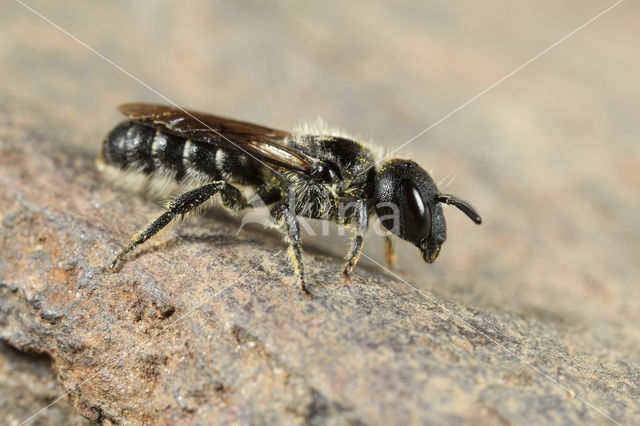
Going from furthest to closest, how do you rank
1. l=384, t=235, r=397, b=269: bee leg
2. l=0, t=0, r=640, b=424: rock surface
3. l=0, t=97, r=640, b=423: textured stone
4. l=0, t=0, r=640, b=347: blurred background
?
l=0, t=0, r=640, b=347: blurred background → l=384, t=235, r=397, b=269: bee leg → l=0, t=0, r=640, b=424: rock surface → l=0, t=97, r=640, b=423: textured stone

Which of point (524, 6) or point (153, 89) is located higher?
point (524, 6)

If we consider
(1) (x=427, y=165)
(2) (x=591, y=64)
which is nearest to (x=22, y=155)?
(1) (x=427, y=165)

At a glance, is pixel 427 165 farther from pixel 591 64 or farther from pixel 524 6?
pixel 524 6

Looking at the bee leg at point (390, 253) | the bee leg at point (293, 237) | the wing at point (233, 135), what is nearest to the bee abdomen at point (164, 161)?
the wing at point (233, 135)

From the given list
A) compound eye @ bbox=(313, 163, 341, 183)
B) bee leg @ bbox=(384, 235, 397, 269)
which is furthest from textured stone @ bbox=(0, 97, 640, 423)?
bee leg @ bbox=(384, 235, 397, 269)

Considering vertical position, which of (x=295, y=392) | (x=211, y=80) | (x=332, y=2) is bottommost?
(x=295, y=392)

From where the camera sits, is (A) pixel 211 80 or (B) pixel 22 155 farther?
(A) pixel 211 80

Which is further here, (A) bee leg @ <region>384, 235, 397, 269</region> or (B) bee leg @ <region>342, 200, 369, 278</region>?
(A) bee leg @ <region>384, 235, 397, 269</region>

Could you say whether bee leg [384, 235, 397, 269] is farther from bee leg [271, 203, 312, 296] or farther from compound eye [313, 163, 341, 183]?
bee leg [271, 203, 312, 296]
